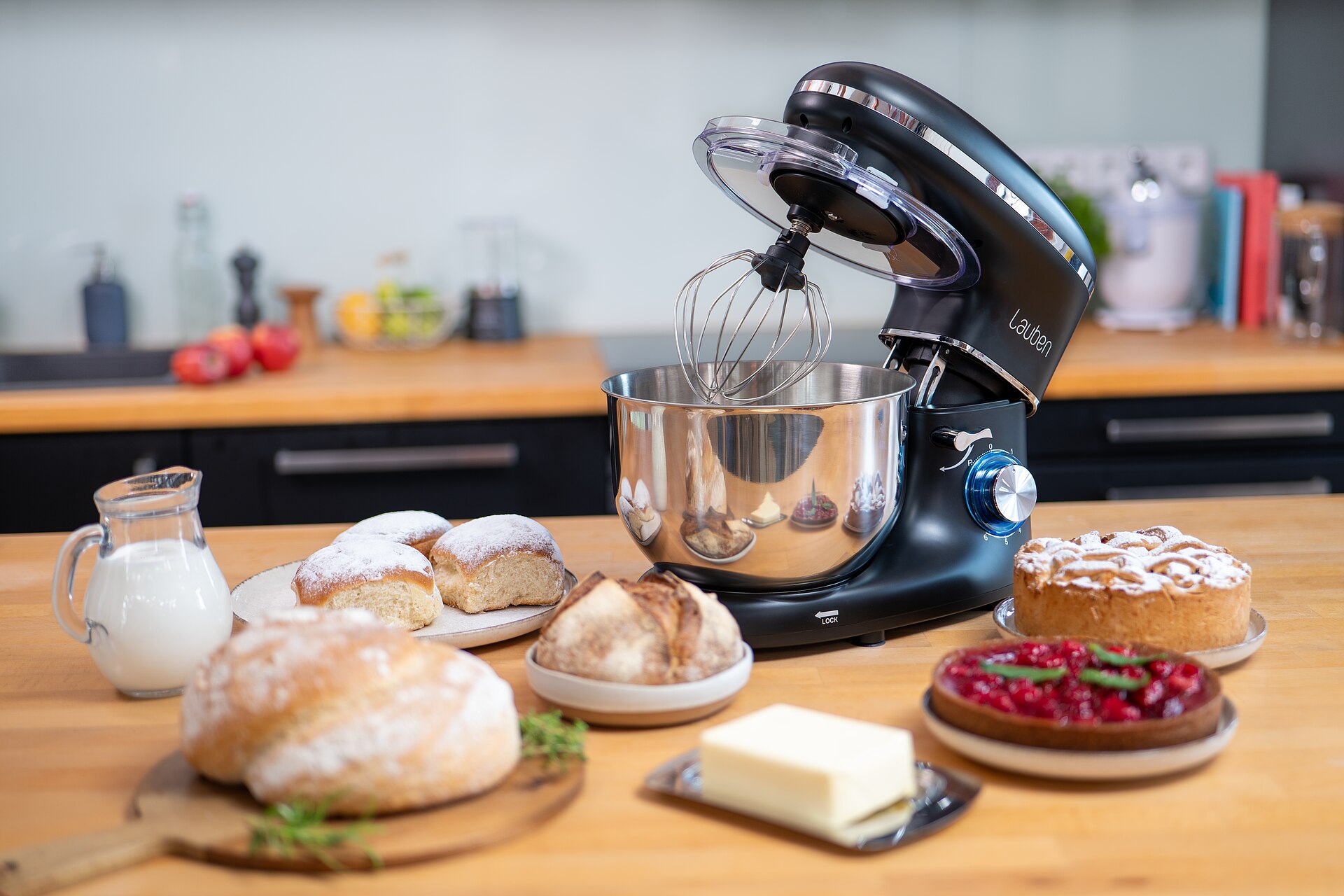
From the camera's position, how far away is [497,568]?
3.26 feet

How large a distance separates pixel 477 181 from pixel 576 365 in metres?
0.62

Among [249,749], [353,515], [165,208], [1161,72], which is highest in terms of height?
[1161,72]

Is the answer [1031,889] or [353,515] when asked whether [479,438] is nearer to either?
[353,515]

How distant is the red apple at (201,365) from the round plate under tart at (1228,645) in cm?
151

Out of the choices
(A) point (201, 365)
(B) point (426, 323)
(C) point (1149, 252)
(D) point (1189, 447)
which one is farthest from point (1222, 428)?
(A) point (201, 365)

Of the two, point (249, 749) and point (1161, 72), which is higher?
point (1161, 72)

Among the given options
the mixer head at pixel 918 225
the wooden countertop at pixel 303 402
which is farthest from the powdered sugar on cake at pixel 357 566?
the wooden countertop at pixel 303 402

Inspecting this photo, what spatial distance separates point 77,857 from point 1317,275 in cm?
233

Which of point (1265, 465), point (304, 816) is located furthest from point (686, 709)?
point (1265, 465)

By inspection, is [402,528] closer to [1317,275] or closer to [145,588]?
[145,588]

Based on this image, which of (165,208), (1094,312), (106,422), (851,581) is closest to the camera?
(851,581)

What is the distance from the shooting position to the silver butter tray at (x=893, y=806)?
0.65 m

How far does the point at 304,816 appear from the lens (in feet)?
2.16

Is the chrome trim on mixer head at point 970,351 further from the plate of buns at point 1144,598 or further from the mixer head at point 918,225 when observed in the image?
the plate of buns at point 1144,598
